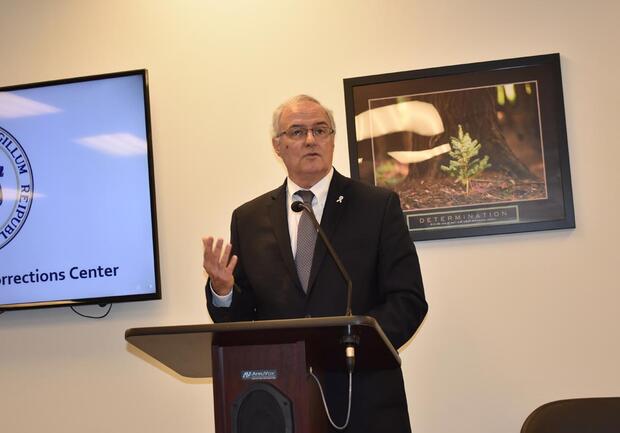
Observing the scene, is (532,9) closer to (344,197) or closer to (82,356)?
(344,197)

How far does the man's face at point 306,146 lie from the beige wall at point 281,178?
73 cm

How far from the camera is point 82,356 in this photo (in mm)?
3596

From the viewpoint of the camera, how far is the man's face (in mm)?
2670

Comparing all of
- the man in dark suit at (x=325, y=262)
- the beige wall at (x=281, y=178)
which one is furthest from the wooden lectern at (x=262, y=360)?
the beige wall at (x=281, y=178)

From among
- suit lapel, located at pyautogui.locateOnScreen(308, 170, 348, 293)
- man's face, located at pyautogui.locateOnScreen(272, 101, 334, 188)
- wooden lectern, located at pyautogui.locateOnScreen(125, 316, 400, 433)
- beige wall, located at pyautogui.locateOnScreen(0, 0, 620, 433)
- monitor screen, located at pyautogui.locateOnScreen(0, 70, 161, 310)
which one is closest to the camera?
wooden lectern, located at pyautogui.locateOnScreen(125, 316, 400, 433)

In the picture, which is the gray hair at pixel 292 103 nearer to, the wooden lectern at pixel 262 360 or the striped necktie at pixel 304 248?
the striped necktie at pixel 304 248

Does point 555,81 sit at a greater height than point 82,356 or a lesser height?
greater

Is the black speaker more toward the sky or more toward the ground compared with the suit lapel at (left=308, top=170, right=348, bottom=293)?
more toward the ground

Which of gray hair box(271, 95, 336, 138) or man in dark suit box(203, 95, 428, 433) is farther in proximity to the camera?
gray hair box(271, 95, 336, 138)

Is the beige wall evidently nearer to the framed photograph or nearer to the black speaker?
the framed photograph

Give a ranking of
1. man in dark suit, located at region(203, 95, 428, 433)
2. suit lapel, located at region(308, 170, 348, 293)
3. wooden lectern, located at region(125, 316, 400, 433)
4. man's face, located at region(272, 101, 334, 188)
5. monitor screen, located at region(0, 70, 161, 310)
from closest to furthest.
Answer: wooden lectern, located at region(125, 316, 400, 433) < man in dark suit, located at region(203, 95, 428, 433) < suit lapel, located at region(308, 170, 348, 293) < man's face, located at region(272, 101, 334, 188) < monitor screen, located at region(0, 70, 161, 310)

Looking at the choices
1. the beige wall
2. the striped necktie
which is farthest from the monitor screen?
the striped necktie

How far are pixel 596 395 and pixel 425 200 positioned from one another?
1032mm

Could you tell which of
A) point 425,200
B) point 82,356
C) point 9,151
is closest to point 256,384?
point 425,200
